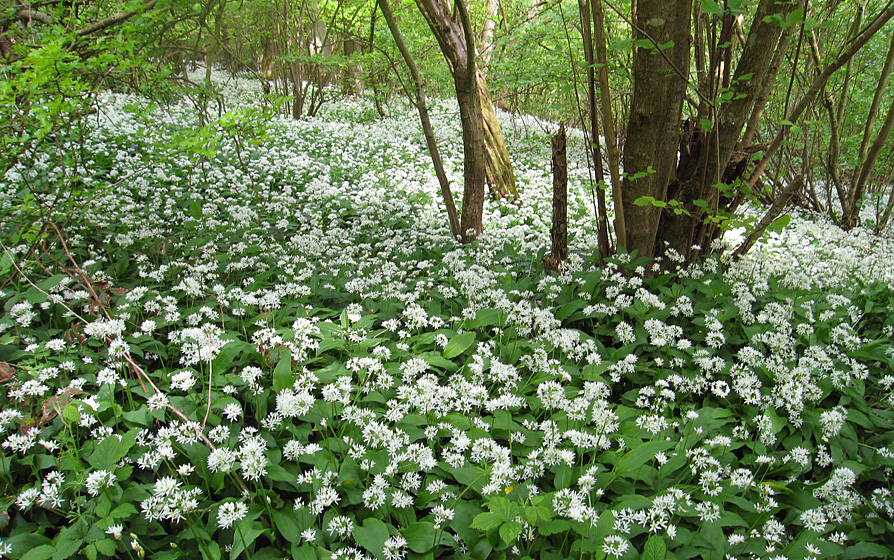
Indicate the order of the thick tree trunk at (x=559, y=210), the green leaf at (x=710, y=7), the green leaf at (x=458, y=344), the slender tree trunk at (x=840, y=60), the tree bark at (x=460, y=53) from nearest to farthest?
1. the green leaf at (x=710, y=7)
2. the green leaf at (x=458, y=344)
3. the slender tree trunk at (x=840, y=60)
4. the thick tree trunk at (x=559, y=210)
5. the tree bark at (x=460, y=53)

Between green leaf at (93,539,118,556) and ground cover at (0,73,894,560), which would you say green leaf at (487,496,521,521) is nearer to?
ground cover at (0,73,894,560)

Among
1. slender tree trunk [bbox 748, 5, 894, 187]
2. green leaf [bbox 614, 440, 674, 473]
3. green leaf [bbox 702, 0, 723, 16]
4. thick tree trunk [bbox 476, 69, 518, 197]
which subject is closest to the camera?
green leaf [bbox 614, 440, 674, 473]

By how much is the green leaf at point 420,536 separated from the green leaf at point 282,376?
86 centimetres

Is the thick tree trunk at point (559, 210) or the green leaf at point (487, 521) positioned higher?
the thick tree trunk at point (559, 210)

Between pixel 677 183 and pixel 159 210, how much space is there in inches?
193

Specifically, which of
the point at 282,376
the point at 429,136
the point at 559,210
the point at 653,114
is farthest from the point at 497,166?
the point at 282,376

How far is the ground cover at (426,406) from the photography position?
1.76 meters

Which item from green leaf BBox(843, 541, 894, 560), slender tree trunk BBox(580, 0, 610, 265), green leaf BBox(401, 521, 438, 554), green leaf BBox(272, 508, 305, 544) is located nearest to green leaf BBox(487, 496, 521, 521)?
green leaf BBox(401, 521, 438, 554)

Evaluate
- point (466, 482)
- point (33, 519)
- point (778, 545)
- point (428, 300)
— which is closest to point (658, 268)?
point (428, 300)

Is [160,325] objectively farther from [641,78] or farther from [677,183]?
[677,183]

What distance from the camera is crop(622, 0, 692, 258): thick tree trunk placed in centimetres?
338

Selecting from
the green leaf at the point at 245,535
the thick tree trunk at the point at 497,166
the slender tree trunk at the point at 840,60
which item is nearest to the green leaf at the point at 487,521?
the green leaf at the point at 245,535

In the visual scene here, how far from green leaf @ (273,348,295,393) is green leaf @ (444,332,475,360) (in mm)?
858

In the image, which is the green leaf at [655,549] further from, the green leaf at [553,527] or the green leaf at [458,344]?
the green leaf at [458,344]
